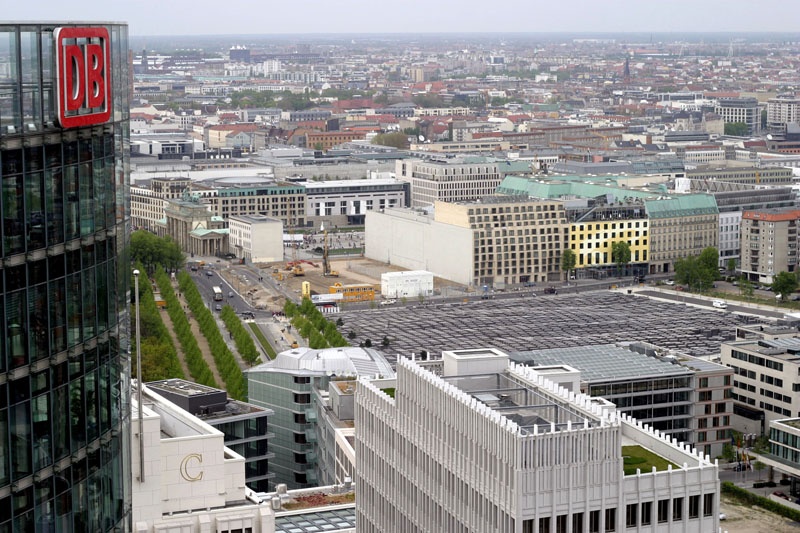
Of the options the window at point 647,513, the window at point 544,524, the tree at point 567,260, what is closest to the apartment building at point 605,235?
the tree at point 567,260

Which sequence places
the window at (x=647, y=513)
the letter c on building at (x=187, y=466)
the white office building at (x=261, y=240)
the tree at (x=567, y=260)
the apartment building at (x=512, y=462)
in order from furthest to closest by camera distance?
the white office building at (x=261, y=240), the tree at (x=567, y=260), the letter c on building at (x=187, y=466), the window at (x=647, y=513), the apartment building at (x=512, y=462)

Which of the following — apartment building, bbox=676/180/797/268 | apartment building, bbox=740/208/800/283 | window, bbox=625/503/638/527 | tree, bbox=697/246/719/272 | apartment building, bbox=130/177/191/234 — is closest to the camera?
window, bbox=625/503/638/527

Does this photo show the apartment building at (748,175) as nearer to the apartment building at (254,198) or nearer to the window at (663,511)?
the apartment building at (254,198)

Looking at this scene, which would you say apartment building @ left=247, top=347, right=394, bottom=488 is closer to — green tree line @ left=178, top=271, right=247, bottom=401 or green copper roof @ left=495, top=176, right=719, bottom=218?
green tree line @ left=178, top=271, right=247, bottom=401

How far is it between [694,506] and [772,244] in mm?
101872

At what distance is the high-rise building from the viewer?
60.3 ft

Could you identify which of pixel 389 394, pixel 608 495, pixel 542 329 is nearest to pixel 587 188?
pixel 542 329

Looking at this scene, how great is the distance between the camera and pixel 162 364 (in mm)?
84875

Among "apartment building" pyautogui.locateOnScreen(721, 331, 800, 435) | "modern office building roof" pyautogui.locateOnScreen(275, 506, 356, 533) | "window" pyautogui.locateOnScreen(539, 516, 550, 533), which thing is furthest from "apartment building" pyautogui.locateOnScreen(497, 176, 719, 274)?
"window" pyautogui.locateOnScreen(539, 516, 550, 533)

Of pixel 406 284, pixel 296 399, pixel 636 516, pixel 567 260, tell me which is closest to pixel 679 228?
pixel 567 260

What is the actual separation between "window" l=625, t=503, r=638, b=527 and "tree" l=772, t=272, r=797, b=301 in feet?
299

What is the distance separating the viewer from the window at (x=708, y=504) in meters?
36.8

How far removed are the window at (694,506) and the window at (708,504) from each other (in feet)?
0.54

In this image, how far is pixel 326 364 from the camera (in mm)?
71188
